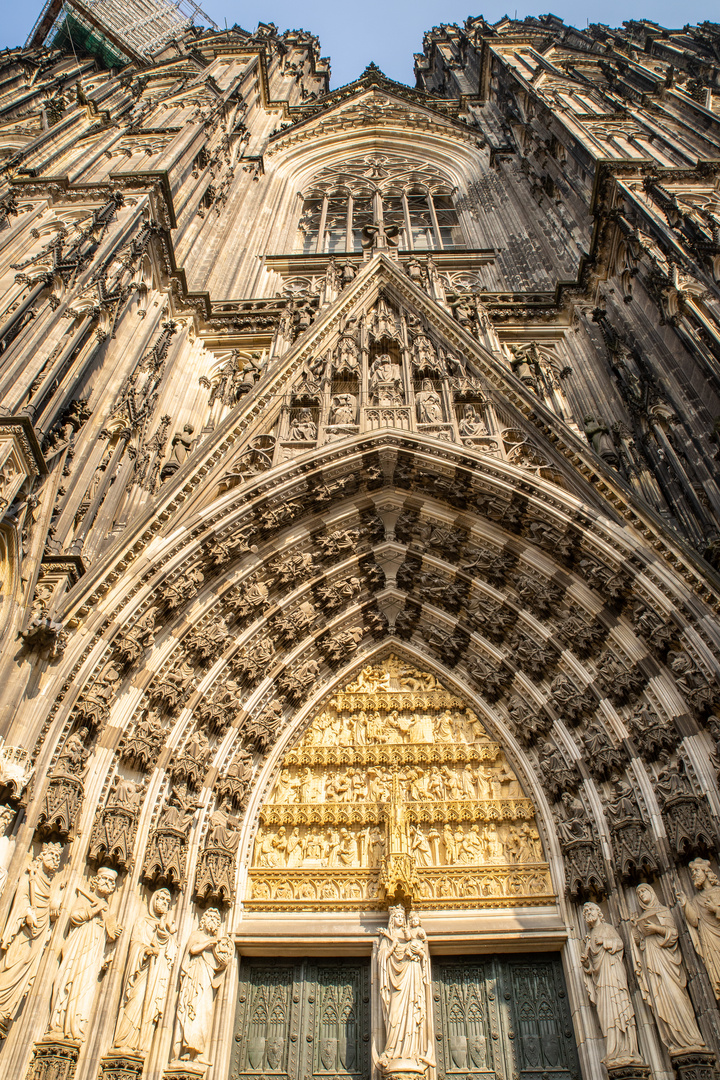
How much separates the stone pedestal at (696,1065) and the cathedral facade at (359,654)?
3 cm

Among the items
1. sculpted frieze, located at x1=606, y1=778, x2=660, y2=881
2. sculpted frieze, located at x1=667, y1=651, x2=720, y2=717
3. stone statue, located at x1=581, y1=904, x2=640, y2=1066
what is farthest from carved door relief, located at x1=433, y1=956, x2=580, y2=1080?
sculpted frieze, located at x1=667, y1=651, x2=720, y2=717

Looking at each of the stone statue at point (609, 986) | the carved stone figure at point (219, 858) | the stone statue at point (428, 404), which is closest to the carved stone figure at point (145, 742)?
the carved stone figure at point (219, 858)

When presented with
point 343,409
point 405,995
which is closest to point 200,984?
point 405,995

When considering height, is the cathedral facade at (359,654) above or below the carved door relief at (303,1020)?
above

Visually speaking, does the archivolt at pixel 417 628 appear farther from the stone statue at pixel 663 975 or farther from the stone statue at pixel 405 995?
the stone statue at pixel 405 995

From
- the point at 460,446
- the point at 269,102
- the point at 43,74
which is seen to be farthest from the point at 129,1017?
the point at 43,74

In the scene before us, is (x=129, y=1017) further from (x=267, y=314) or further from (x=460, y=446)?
(x=267, y=314)

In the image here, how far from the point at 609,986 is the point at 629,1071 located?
59 cm

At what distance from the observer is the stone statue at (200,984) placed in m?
5.74

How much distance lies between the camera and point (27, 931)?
17.2ft

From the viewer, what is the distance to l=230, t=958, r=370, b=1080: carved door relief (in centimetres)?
605

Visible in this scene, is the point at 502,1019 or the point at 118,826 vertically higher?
the point at 118,826

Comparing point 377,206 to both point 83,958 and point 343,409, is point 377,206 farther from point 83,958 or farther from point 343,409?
point 83,958

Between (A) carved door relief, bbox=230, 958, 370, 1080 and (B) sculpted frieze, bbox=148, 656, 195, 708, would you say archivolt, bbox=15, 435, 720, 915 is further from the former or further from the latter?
(A) carved door relief, bbox=230, 958, 370, 1080
